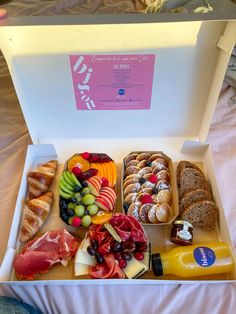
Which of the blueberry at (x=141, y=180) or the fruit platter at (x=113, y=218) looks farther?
the blueberry at (x=141, y=180)

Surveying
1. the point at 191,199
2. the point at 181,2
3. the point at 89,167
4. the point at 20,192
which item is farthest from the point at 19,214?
the point at 181,2

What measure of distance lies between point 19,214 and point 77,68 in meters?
0.41

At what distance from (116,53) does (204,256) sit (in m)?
0.53

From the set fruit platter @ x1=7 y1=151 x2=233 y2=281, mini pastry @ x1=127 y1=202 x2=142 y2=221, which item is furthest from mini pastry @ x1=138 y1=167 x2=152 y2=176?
mini pastry @ x1=127 y1=202 x2=142 y2=221

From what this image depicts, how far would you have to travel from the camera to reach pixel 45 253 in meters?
0.73

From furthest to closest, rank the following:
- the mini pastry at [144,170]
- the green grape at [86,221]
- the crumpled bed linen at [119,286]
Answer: the mini pastry at [144,170]
the green grape at [86,221]
the crumpled bed linen at [119,286]

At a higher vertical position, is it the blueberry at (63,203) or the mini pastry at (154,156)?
the mini pastry at (154,156)

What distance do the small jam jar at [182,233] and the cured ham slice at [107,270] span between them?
16cm

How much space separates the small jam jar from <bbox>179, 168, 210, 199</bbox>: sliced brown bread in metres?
0.10

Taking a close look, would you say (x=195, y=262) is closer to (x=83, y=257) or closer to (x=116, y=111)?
(x=83, y=257)

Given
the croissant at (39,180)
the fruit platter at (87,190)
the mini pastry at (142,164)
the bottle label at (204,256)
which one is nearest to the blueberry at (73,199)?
the fruit platter at (87,190)

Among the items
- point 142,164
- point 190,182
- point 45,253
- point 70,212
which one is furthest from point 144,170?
point 45,253

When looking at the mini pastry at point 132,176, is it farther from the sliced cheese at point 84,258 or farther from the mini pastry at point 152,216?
the sliced cheese at point 84,258

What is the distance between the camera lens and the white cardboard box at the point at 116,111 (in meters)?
0.74
